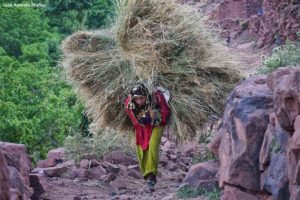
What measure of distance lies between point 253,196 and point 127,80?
2.51 m

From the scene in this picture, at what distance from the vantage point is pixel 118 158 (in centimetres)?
945

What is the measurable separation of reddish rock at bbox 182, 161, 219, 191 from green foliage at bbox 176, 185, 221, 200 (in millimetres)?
41

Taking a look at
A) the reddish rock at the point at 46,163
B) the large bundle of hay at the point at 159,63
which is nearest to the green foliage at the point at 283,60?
the large bundle of hay at the point at 159,63

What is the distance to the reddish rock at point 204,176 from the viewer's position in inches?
271

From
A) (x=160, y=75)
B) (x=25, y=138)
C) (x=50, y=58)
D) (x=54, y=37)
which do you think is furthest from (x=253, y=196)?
(x=54, y=37)

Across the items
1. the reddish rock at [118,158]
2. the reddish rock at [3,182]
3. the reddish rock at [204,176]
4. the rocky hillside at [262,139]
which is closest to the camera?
the reddish rock at [3,182]

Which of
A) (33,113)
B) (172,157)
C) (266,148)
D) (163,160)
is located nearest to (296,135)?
(266,148)

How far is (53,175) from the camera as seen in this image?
28.0 feet

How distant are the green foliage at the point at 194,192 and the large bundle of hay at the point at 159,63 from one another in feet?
2.57

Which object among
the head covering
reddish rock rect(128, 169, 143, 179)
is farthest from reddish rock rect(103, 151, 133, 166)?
the head covering

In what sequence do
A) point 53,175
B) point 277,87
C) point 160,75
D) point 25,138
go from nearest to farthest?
point 277,87, point 160,75, point 53,175, point 25,138

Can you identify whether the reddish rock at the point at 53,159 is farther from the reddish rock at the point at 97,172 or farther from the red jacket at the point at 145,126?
the red jacket at the point at 145,126

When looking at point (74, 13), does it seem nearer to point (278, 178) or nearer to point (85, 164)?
point (85, 164)

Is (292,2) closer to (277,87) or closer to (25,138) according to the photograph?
(25,138)
